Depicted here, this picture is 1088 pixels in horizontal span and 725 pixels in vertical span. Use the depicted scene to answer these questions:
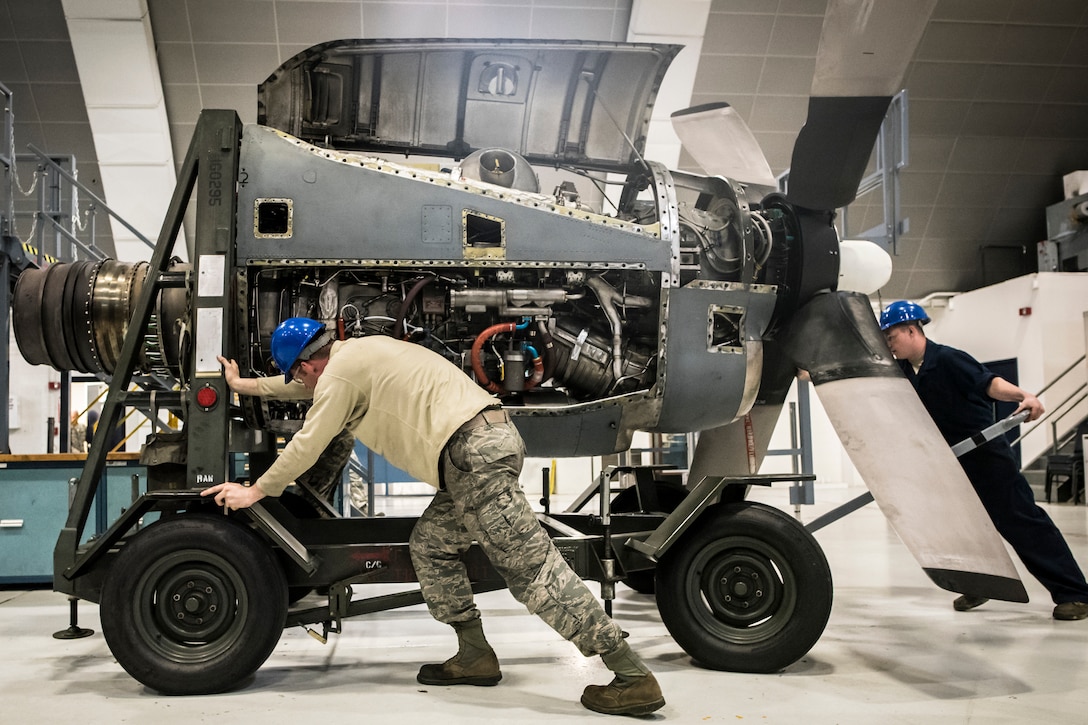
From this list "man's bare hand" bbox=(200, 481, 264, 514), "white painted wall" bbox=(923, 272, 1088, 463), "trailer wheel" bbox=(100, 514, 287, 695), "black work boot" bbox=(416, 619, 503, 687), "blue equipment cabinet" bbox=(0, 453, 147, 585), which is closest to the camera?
"man's bare hand" bbox=(200, 481, 264, 514)

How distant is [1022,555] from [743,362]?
2.08 meters

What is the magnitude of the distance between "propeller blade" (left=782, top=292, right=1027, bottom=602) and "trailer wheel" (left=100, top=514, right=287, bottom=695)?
9.08ft

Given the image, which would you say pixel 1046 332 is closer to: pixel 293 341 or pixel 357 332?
pixel 357 332

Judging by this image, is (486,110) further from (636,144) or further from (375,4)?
(375,4)

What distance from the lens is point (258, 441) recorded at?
473 cm

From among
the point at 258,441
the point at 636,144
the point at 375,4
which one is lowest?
the point at 258,441

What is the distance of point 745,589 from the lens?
397 cm

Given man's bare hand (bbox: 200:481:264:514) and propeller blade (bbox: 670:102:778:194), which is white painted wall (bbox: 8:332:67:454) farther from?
man's bare hand (bbox: 200:481:264:514)

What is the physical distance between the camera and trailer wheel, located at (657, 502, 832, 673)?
3.82 metres

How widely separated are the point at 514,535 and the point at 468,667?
2.41ft

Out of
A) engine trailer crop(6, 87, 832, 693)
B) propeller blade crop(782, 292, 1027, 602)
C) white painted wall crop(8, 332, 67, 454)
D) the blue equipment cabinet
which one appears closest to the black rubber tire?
engine trailer crop(6, 87, 832, 693)

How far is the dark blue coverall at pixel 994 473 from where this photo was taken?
5000 millimetres

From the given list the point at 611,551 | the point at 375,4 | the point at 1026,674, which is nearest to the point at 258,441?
the point at 611,551

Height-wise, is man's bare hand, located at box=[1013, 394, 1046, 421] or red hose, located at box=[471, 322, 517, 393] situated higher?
red hose, located at box=[471, 322, 517, 393]
